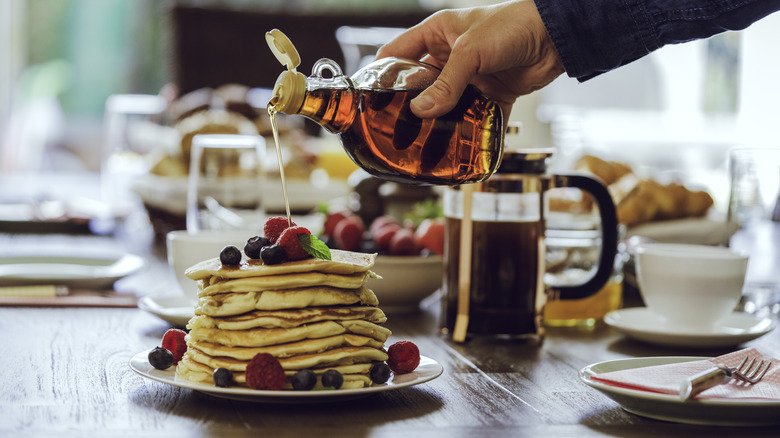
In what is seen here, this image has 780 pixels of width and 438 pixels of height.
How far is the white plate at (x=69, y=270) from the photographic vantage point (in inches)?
59.5

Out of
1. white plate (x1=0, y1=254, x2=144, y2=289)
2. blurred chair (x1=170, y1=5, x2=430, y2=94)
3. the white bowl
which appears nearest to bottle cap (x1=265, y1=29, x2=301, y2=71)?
the white bowl

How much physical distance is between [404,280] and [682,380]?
620 millimetres

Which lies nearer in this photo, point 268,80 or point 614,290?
point 614,290

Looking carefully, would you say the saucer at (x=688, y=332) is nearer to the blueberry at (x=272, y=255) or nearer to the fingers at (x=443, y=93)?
the fingers at (x=443, y=93)

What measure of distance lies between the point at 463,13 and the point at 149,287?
0.75 meters

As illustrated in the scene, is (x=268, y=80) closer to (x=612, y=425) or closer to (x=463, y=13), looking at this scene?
(x=463, y=13)

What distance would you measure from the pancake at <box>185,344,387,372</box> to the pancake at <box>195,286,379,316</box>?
0.04 metres

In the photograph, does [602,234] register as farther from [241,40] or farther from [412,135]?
[241,40]

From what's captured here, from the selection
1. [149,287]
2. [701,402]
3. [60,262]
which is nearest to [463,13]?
[701,402]

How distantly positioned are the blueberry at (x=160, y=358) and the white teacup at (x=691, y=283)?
2.13ft

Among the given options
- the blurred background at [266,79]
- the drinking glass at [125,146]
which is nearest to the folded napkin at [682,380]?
the blurred background at [266,79]

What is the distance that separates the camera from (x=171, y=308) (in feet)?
4.12

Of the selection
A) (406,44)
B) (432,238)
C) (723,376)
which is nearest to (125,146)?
(432,238)

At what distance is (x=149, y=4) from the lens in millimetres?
6652
